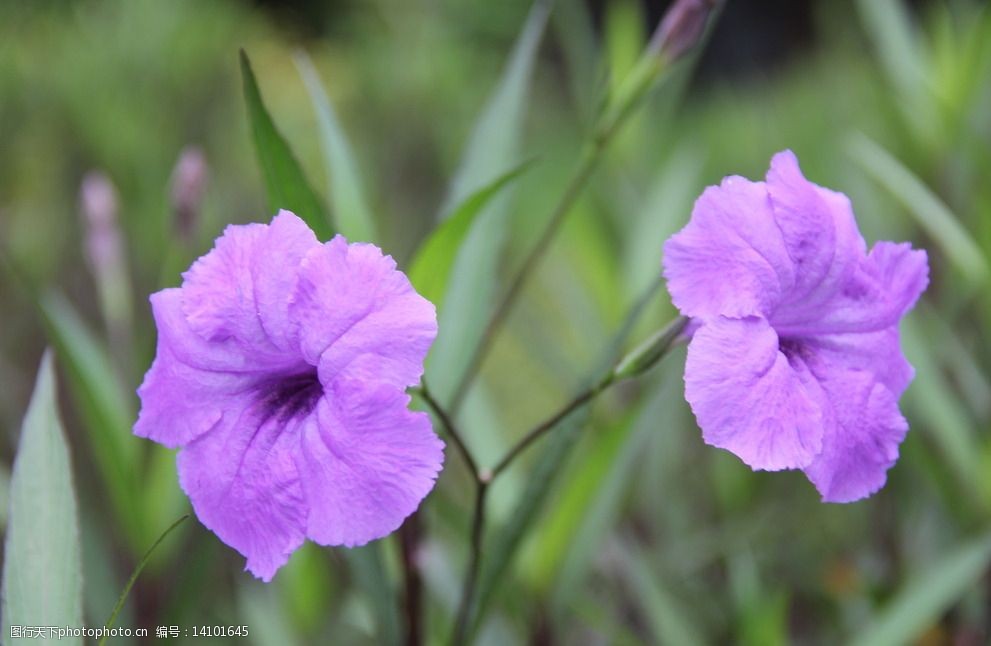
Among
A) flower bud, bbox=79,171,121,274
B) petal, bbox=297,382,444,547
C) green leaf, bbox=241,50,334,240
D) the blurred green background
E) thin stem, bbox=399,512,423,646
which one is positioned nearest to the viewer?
petal, bbox=297,382,444,547

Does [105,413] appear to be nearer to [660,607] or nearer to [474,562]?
[474,562]

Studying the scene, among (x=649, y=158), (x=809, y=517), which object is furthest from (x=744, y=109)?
(x=809, y=517)

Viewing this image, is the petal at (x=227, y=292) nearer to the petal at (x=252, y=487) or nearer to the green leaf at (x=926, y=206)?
the petal at (x=252, y=487)

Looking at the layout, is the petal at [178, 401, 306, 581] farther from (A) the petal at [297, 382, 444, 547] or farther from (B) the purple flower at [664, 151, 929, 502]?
(B) the purple flower at [664, 151, 929, 502]

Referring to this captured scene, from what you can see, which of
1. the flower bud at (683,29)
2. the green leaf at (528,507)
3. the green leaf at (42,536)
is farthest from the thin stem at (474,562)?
the flower bud at (683,29)

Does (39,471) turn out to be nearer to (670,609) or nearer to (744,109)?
(670,609)

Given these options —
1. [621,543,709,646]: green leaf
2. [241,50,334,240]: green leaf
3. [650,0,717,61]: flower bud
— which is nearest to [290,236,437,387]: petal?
[241,50,334,240]: green leaf
